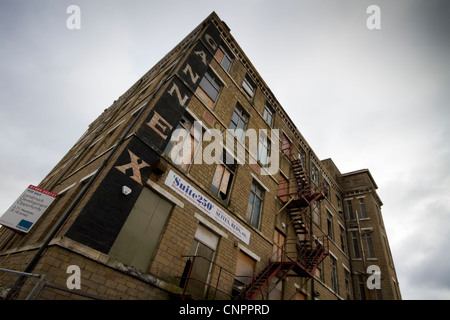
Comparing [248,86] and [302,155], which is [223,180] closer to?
[248,86]

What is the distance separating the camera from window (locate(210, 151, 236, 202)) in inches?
411

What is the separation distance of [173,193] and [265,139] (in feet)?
27.8

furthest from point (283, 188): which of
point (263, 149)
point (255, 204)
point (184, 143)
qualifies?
point (184, 143)

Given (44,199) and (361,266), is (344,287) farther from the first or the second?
(44,199)

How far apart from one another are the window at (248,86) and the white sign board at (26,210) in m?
11.9

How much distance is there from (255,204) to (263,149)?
390cm

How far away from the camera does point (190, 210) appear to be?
28.5 feet

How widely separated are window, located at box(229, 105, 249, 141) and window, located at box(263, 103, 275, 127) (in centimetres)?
261

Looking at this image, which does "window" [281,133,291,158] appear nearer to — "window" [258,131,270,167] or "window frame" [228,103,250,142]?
"window" [258,131,270,167]

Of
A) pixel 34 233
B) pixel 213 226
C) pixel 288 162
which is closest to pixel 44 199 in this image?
pixel 34 233

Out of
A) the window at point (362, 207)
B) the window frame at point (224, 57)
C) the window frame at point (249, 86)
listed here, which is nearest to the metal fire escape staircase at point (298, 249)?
the window frame at point (249, 86)

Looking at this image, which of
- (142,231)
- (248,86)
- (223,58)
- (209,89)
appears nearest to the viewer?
(142,231)

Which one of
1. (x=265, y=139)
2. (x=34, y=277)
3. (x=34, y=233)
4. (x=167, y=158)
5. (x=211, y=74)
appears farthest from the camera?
(x=265, y=139)

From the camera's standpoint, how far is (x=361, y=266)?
19875mm
